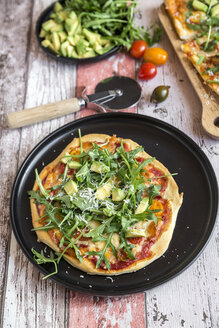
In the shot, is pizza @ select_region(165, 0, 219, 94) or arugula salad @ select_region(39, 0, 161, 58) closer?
pizza @ select_region(165, 0, 219, 94)

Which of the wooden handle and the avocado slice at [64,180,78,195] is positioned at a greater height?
the wooden handle

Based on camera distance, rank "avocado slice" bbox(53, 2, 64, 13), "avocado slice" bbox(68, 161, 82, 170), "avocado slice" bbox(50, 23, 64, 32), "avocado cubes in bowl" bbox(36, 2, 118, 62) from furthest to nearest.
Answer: "avocado slice" bbox(53, 2, 64, 13) → "avocado slice" bbox(50, 23, 64, 32) → "avocado cubes in bowl" bbox(36, 2, 118, 62) → "avocado slice" bbox(68, 161, 82, 170)

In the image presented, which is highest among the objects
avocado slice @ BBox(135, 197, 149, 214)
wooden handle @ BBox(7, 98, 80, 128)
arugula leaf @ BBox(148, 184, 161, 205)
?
wooden handle @ BBox(7, 98, 80, 128)

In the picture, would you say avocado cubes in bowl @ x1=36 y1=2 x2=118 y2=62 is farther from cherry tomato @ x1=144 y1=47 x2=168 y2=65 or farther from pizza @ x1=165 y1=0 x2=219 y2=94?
pizza @ x1=165 y1=0 x2=219 y2=94

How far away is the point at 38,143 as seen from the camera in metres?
3.97

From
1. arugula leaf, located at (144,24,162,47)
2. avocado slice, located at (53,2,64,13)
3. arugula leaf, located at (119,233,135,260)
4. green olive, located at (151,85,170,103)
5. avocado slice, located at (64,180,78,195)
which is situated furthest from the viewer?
avocado slice, located at (53,2,64,13)

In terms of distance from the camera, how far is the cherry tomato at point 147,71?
4.51 meters

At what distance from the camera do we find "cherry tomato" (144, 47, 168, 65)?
4.58 metres

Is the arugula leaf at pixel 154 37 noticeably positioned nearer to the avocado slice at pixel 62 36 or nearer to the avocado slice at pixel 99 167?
the avocado slice at pixel 62 36

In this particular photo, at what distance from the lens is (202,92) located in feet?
13.8

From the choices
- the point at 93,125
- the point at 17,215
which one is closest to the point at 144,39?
the point at 93,125

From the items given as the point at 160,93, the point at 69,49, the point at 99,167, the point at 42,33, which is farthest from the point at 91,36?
the point at 99,167

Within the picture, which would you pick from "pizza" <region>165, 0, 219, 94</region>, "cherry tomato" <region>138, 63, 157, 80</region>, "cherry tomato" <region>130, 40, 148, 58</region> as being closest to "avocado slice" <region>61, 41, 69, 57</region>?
"cherry tomato" <region>130, 40, 148, 58</region>

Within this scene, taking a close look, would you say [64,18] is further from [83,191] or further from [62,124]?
[83,191]
